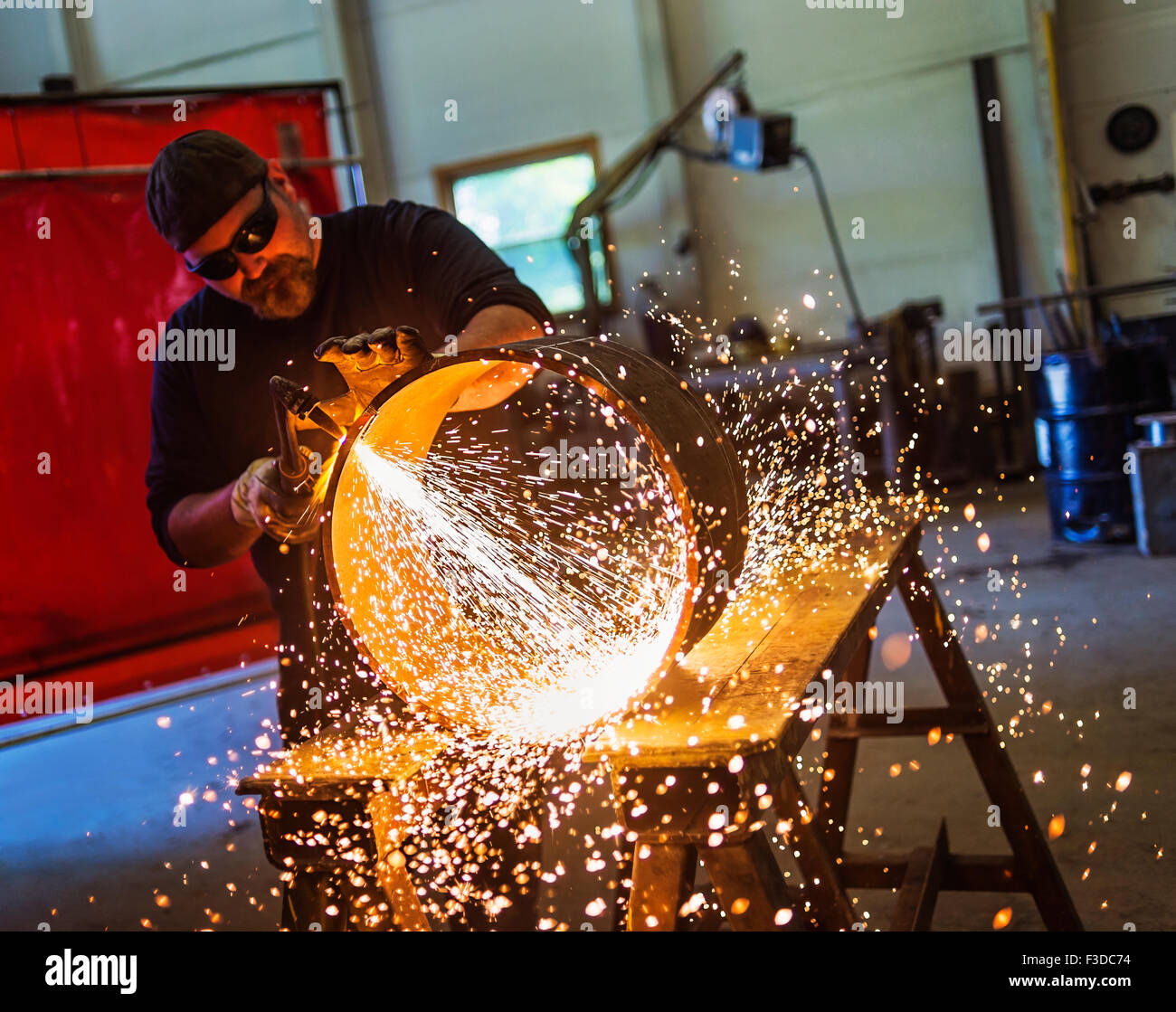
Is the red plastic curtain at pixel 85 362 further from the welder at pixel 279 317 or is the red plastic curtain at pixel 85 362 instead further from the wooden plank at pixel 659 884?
the wooden plank at pixel 659 884

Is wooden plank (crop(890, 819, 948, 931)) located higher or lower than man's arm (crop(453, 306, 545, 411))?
lower

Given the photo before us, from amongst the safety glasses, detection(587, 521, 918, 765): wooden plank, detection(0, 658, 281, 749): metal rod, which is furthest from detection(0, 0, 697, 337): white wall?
detection(587, 521, 918, 765): wooden plank

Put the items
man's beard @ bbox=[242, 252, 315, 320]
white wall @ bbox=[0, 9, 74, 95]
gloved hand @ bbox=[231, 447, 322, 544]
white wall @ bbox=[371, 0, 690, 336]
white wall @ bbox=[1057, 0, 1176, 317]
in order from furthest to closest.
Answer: white wall @ bbox=[0, 9, 74, 95] < white wall @ bbox=[371, 0, 690, 336] < white wall @ bbox=[1057, 0, 1176, 317] < man's beard @ bbox=[242, 252, 315, 320] < gloved hand @ bbox=[231, 447, 322, 544]

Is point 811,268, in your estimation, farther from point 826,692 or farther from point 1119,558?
point 826,692

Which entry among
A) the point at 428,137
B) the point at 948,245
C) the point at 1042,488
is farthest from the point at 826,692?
the point at 428,137

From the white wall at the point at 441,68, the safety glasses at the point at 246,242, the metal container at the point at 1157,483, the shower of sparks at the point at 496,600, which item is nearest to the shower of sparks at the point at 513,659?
the shower of sparks at the point at 496,600

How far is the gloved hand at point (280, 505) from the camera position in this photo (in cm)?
141

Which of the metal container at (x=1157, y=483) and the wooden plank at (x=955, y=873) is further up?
the metal container at (x=1157, y=483)

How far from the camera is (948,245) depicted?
773 cm

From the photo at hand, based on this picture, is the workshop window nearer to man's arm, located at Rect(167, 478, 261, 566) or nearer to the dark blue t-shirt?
the dark blue t-shirt

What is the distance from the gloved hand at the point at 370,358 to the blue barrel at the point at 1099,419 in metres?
4.42

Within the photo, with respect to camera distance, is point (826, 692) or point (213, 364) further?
point (213, 364)

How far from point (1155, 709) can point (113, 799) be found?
11.0 feet

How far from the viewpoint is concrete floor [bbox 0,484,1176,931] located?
7.77 feet
